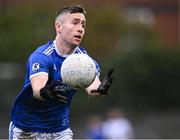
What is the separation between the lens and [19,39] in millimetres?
39438

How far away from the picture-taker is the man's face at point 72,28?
9.48 metres

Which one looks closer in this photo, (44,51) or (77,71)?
(77,71)

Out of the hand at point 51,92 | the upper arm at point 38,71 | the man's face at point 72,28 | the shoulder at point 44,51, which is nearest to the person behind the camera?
the hand at point 51,92

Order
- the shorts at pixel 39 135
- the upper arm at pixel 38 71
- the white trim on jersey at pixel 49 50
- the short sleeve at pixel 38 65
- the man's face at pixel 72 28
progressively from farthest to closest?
the shorts at pixel 39 135 < the man's face at pixel 72 28 < the white trim on jersey at pixel 49 50 < the short sleeve at pixel 38 65 < the upper arm at pixel 38 71

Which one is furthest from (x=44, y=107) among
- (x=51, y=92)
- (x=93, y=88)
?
(x=51, y=92)

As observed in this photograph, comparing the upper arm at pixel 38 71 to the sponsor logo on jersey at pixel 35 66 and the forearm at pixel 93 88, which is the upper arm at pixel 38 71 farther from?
the forearm at pixel 93 88

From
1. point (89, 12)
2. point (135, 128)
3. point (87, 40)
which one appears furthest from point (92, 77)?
point (89, 12)

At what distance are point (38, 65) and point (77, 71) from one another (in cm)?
55

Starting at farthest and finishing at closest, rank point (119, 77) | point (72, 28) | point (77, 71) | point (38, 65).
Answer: point (119, 77), point (72, 28), point (38, 65), point (77, 71)

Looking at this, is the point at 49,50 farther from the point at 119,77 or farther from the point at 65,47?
the point at 119,77

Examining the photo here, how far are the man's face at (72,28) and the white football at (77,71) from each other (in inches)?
21.8

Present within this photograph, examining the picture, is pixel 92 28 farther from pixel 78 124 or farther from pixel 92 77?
pixel 92 77

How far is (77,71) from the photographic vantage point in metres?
8.80

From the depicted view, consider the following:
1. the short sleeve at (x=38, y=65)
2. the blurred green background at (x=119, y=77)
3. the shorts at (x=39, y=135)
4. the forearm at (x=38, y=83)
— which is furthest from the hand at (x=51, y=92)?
the blurred green background at (x=119, y=77)
